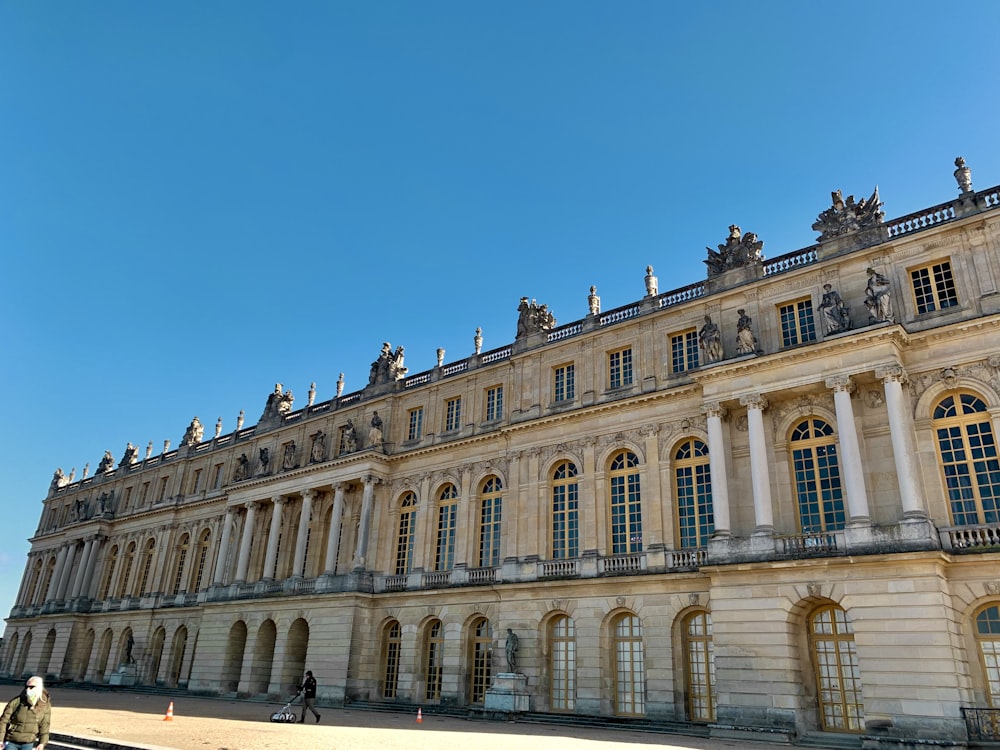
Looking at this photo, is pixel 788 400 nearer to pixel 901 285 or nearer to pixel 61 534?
pixel 901 285

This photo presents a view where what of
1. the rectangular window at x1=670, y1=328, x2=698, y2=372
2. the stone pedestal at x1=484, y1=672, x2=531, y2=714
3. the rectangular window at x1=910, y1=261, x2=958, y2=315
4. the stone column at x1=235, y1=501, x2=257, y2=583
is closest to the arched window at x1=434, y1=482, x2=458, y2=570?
the stone pedestal at x1=484, y1=672, x2=531, y2=714

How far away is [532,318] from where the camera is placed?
33.7 m

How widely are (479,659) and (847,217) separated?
21705mm

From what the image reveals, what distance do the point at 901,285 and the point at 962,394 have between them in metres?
3.94

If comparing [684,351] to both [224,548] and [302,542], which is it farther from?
[224,548]

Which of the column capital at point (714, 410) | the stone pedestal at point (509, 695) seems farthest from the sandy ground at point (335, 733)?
the column capital at point (714, 410)

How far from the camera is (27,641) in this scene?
57125 millimetres

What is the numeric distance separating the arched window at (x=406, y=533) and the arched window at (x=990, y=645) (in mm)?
22382

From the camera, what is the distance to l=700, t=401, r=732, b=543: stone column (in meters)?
23.7

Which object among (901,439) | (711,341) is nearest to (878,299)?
(901,439)

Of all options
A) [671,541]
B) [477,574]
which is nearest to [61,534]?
[477,574]

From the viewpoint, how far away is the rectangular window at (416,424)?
36.7 metres

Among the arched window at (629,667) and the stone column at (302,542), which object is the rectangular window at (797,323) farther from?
the stone column at (302,542)

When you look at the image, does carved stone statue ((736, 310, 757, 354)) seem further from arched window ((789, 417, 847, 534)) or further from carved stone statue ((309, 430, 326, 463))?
carved stone statue ((309, 430, 326, 463))
